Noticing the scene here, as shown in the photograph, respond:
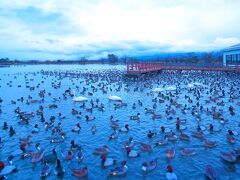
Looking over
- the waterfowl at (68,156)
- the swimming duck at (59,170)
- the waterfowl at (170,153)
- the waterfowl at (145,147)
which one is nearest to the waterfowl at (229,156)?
the waterfowl at (170,153)

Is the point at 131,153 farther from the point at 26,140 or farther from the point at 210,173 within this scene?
the point at 26,140

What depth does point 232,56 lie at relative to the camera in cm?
8138

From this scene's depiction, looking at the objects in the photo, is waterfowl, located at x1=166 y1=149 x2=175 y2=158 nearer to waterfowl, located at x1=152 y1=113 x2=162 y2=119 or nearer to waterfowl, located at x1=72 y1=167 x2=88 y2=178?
waterfowl, located at x1=72 y1=167 x2=88 y2=178

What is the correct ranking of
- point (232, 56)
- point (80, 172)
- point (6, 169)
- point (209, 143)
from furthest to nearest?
point (232, 56), point (209, 143), point (6, 169), point (80, 172)

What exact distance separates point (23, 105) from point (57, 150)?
822 inches

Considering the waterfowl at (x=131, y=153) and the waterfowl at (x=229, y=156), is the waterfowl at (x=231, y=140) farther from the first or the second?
the waterfowl at (x=131, y=153)

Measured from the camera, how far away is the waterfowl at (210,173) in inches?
606

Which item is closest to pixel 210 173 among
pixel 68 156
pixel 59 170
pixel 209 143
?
Answer: pixel 209 143

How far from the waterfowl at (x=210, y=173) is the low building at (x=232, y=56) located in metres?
66.6

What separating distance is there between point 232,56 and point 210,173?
240 feet

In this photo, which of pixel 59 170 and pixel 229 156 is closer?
pixel 59 170

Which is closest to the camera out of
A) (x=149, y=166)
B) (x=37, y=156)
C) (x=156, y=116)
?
(x=149, y=166)

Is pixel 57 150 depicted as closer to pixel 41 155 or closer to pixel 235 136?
pixel 41 155

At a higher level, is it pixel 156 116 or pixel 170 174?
pixel 156 116
